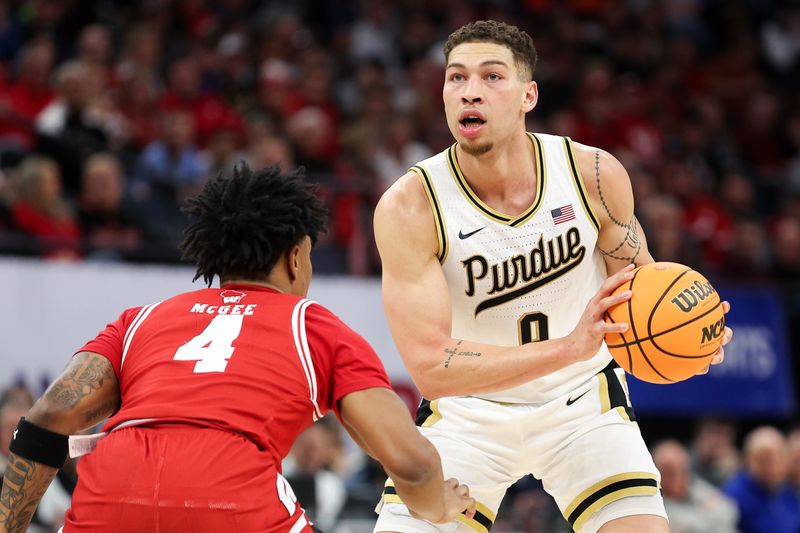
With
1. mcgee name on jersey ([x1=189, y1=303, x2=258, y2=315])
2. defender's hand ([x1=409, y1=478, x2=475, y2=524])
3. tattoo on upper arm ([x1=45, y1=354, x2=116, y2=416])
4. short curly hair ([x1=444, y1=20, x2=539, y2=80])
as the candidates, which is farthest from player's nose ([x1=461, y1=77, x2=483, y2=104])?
tattoo on upper arm ([x1=45, y1=354, x2=116, y2=416])

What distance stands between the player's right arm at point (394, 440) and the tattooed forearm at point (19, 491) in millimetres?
1047

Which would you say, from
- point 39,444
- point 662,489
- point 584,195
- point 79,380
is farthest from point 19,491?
point 662,489

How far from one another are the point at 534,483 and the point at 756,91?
7.82m

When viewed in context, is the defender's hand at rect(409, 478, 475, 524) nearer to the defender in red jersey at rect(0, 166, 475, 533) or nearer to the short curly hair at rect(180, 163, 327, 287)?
the defender in red jersey at rect(0, 166, 475, 533)

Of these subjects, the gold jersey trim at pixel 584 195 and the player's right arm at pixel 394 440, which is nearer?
the player's right arm at pixel 394 440

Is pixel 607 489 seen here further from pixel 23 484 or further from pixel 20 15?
pixel 20 15

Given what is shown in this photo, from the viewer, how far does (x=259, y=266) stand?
4.22 metres

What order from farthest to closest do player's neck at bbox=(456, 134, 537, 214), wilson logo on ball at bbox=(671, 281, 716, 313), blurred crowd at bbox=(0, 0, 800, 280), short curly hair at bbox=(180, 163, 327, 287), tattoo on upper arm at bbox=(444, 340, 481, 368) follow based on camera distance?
blurred crowd at bbox=(0, 0, 800, 280)
player's neck at bbox=(456, 134, 537, 214)
tattoo on upper arm at bbox=(444, 340, 481, 368)
wilson logo on ball at bbox=(671, 281, 716, 313)
short curly hair at bbox=(180, 163, 327, 287)

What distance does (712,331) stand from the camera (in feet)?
15.5

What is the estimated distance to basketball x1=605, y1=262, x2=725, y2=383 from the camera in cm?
461

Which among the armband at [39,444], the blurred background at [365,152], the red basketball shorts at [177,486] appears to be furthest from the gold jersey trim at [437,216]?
the blurred background at [365,152]

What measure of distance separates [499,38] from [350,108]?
787 centimetres

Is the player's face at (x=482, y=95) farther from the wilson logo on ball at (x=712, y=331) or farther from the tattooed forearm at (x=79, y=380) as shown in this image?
the tattooed forearm at (x=79, y=380)

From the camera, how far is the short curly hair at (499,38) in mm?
5211
